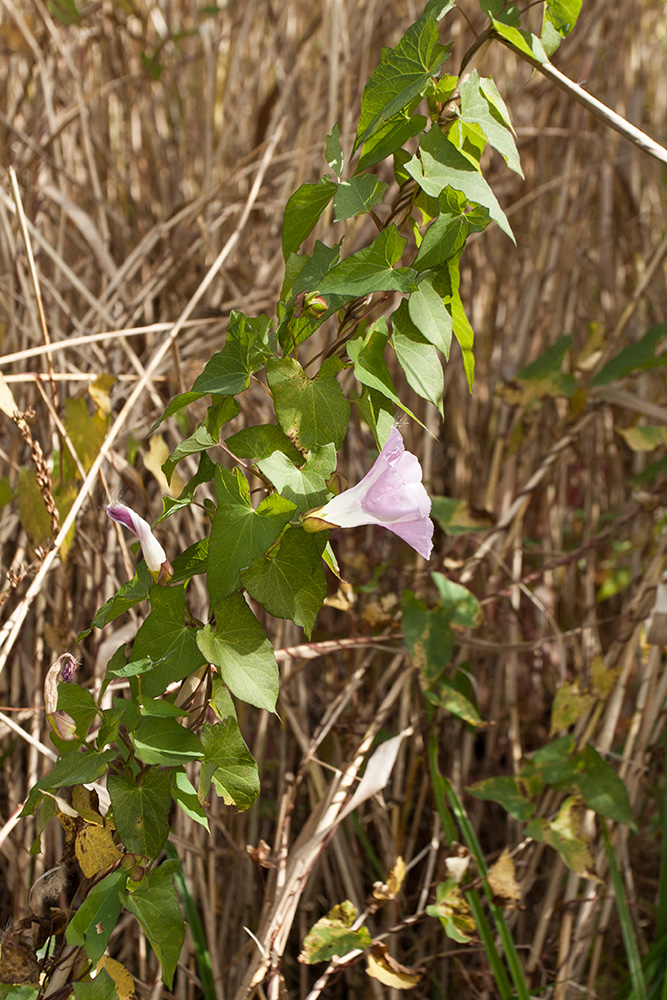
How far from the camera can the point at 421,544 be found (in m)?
0.47

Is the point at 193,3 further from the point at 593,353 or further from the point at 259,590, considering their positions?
the point at 259,590

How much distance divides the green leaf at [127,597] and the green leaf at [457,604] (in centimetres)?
39

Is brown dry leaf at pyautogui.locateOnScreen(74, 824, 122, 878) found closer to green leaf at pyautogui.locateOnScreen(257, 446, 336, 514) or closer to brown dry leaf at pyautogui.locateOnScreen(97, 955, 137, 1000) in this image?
brown dry leaf at pyautogui.locateOnScreen(97, 955, 137, 1000)

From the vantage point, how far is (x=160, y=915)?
0.47m

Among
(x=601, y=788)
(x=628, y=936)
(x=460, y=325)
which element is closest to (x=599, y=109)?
(x=460, y=325)

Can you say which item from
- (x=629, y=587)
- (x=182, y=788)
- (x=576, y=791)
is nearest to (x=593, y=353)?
(x=629, y=587)

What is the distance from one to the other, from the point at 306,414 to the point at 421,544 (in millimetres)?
99

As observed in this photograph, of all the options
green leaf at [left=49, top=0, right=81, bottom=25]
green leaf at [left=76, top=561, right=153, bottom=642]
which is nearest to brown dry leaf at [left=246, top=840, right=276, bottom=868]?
green leaf at [left=76, top=561, right=153, bottom=642]

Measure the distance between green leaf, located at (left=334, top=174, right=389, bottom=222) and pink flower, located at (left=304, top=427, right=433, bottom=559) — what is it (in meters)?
0.13

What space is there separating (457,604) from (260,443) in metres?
0.41

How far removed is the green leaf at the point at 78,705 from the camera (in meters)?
0.49

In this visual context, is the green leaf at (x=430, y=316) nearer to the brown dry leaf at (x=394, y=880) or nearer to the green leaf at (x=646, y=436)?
the brown dry leaf at (x=394, y=880)

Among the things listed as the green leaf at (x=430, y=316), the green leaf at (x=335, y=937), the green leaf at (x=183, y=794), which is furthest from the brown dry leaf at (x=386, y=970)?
the green leaf at (x=430, y=316)

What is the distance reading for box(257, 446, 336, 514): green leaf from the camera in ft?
1.47
